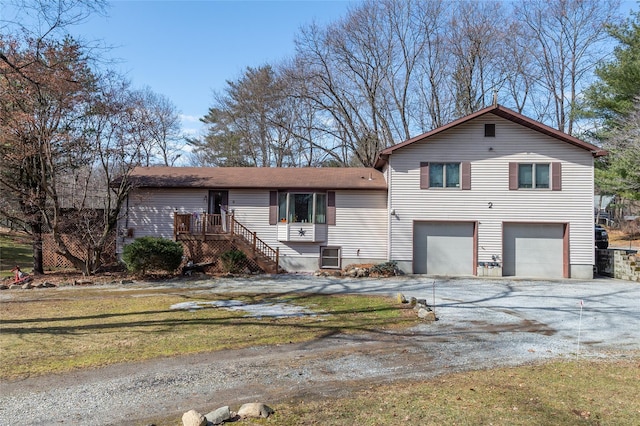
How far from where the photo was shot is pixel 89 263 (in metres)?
15.7

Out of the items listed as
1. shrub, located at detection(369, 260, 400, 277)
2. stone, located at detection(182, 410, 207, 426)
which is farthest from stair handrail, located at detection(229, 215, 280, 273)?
stone, located at detection(182, 410, 207, 426)

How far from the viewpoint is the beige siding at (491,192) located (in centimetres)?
1642

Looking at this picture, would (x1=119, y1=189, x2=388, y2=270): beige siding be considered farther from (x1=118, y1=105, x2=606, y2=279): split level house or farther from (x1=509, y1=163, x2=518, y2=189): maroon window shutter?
(x1=509, y1=163, x2=518, y2=189): maroon window shutter

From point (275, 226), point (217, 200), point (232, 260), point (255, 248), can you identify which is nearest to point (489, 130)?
point (275, 226)

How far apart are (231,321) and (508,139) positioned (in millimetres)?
13361

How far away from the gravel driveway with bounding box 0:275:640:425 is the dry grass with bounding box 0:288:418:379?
517mm

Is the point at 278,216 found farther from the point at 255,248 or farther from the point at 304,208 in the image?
the point at 255,248

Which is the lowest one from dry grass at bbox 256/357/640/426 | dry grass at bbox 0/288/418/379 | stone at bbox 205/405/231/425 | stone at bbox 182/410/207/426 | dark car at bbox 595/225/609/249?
dry grass at bbox 0/288/418/379

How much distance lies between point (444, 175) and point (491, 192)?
194cm

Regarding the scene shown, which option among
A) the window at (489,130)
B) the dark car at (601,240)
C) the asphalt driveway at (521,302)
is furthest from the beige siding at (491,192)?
the dark car at (601,240)

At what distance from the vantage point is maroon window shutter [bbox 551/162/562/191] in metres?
16.5

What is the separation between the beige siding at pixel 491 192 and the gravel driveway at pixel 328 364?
6.45m

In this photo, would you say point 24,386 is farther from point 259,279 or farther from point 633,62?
point 633,62

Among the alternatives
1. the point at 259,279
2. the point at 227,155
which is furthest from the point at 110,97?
the point at 227,155
